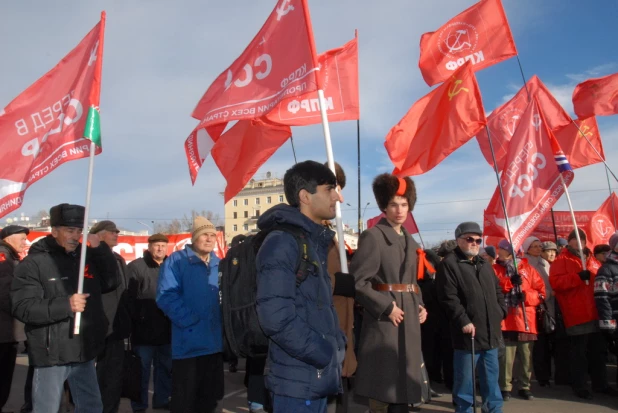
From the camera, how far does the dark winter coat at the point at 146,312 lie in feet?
20.2

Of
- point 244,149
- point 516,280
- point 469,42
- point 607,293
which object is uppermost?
point 469,42

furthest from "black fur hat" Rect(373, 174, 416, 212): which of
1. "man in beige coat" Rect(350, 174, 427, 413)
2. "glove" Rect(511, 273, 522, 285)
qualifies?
"glove" Rect(511, 273, 522, 285)

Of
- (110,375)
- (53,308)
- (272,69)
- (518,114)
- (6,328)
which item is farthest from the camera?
(518,114)

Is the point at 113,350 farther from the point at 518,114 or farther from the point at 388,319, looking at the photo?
the point at 518,114

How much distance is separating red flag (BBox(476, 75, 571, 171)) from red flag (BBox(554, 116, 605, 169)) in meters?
0.41

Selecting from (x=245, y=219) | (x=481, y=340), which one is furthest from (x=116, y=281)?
(x=245, y=219)

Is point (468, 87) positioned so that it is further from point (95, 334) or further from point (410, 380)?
point (95, 334)

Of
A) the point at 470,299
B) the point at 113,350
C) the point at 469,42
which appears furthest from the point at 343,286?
the point at 469,42

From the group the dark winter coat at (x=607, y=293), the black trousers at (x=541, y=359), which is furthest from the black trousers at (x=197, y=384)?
the black trousers at (x=541, y=359)

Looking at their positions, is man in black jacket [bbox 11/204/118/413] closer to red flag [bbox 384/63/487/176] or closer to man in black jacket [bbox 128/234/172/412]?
man in black jacket [bbox 128/234/172/412]

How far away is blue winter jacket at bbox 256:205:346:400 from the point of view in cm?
247

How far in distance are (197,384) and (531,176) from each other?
4.38 m

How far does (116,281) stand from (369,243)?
2.17 m

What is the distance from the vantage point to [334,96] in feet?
20.0
